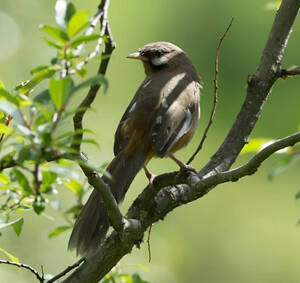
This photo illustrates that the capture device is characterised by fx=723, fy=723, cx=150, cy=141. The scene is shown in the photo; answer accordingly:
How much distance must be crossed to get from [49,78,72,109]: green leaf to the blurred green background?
5.08 m

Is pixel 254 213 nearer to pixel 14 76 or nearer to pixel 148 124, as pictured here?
pixel 14 76

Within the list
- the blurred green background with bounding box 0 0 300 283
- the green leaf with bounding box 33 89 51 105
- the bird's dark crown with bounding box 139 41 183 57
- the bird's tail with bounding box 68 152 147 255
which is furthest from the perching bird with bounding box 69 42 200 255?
the blurred green background with bounding box 0 0 300 283

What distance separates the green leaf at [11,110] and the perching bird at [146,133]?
1569 mm

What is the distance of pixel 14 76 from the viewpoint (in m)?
8.41

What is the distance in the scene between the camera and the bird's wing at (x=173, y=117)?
4.64 metres

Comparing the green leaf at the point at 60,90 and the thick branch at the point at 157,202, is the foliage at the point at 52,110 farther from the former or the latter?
the thick branch at the point at 157,202

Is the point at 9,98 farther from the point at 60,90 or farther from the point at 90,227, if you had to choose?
the point at 90,227

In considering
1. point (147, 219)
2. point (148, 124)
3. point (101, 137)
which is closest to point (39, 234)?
point (101, 137)

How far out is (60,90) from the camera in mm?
2436

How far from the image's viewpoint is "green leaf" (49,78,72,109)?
2.42 metres

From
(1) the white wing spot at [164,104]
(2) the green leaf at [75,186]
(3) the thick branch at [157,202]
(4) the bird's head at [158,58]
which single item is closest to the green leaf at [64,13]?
(3) the thick branch at [157,202]

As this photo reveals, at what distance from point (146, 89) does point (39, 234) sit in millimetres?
3054

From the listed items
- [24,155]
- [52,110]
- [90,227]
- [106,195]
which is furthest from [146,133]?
[24,155]

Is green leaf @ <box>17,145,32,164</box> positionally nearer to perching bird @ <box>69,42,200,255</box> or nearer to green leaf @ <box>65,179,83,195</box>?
green leaf @ <box>65,179,83,195</box>
